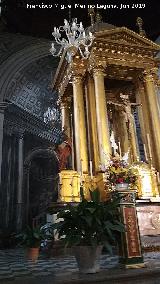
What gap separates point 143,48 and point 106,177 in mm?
4913

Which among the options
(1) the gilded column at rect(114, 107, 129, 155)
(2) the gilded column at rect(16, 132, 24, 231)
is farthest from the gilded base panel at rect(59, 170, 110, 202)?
(2) the gilded column at rect(16, 132, 24, 231)

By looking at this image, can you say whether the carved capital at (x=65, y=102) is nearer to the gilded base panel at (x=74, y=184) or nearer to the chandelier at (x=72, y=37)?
the chandelier at (x=72, y=37)

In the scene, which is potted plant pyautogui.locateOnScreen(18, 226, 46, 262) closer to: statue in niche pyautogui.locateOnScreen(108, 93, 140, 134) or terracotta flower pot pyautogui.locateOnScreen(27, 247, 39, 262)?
terracotta flower pot pyautogui.locateOnScreen(27, 247, 39, 262)

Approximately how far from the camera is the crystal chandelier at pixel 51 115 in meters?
14.4

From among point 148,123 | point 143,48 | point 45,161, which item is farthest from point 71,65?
point 45,161

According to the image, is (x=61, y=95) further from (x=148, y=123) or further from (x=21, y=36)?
(x=21, y=36)

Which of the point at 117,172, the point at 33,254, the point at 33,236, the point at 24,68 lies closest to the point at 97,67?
the point at 117,172

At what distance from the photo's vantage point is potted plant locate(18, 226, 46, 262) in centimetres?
567

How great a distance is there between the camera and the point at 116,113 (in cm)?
1053

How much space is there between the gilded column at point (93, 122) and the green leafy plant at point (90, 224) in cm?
410

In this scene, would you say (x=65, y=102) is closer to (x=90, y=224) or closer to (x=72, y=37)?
(x=72, y=37)

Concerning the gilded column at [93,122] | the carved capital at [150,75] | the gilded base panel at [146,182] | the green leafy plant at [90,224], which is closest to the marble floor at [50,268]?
the green leafy plant at [90,224]

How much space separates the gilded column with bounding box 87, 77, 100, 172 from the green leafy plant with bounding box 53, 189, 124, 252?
4103mm

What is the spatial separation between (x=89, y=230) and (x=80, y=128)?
5.12 meters
